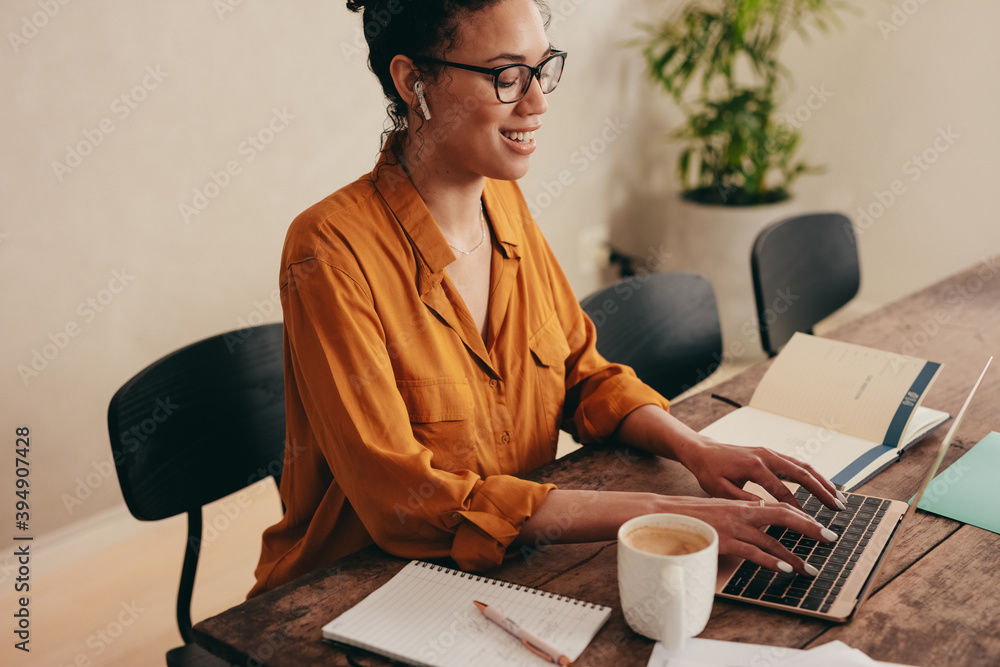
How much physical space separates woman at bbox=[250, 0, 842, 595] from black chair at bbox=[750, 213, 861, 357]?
0.75 metres

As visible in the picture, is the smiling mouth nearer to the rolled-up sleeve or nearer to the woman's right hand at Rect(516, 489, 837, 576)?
the rolled-up sleeve

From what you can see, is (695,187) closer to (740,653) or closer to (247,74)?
(247,74)

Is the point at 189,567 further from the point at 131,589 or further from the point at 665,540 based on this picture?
the point at 131,589

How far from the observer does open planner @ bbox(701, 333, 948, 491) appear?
1.32 meters

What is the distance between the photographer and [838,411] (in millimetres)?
1417

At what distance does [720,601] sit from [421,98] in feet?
2.55

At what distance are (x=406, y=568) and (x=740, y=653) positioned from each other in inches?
15.4

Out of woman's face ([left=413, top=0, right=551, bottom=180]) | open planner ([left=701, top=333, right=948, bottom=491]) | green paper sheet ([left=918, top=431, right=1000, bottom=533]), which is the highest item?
woman's face ([left=413, top=0, right=551, bottom=180])

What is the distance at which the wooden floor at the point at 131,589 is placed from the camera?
213 cm

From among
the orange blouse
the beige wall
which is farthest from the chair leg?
the beige wall

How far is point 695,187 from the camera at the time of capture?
13.0 ft

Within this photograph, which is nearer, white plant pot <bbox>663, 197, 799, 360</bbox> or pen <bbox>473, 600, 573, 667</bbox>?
pen <bbox>473, 600, 573, 667</bbox>

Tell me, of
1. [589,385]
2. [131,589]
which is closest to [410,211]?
[589,385]

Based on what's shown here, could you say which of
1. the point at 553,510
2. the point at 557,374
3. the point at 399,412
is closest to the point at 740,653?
the point at 553,510
